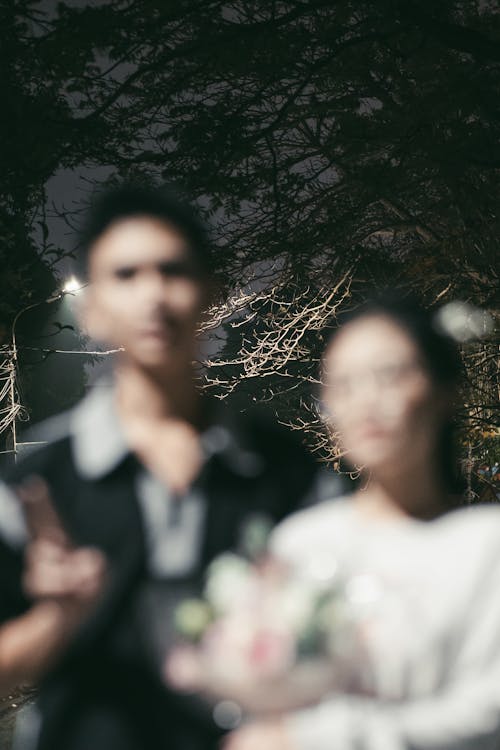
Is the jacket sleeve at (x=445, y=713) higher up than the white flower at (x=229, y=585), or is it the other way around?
the white flower at (x=229, y=585)

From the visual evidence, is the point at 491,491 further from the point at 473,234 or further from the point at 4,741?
the point at 4,741

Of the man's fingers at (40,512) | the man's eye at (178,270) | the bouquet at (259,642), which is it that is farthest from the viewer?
the man's eye at (178,270)

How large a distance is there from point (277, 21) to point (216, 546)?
3.84 metres

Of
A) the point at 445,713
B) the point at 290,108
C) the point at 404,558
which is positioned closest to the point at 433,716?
the point at 445,713

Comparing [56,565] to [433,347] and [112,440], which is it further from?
[433,347]

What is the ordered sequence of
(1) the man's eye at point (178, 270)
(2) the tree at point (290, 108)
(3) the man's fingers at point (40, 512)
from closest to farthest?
(3) the man's fingers at point (40, 512)
(1) the man's eye at point (178, 270)
(2) the tree at point (290, 108)

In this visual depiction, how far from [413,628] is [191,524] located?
52 centimetres

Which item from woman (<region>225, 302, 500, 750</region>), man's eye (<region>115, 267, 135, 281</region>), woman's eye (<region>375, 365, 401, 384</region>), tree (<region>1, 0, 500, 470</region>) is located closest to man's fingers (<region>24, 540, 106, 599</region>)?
woman (<region>225, 302, 500, 750</region>)

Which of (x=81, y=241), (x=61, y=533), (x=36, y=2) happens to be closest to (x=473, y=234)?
(x=36, y=2)

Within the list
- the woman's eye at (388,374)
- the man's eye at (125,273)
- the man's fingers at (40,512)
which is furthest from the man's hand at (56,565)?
the woman's eye at (388,374)

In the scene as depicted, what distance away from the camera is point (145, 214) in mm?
1625

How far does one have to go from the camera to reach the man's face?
155 centimetres

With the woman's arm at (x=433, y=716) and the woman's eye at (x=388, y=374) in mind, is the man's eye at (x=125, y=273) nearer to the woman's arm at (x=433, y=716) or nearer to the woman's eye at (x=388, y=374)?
the woman's eye at (x=388, y=374)

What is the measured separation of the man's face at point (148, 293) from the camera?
1.55 m
